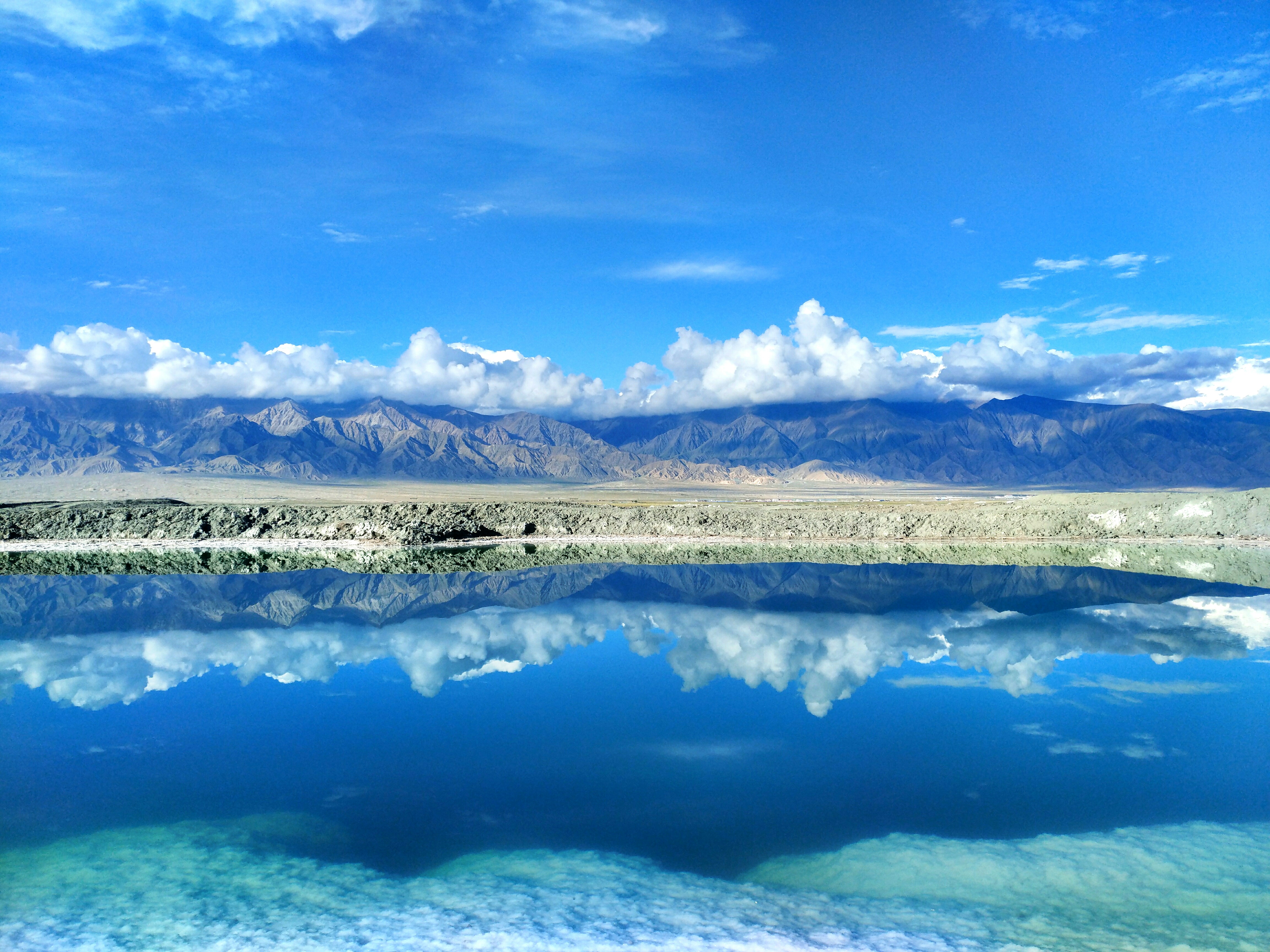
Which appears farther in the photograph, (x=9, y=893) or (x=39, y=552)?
(x=39, y=552)

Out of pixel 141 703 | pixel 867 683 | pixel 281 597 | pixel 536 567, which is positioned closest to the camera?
pixel 141 703

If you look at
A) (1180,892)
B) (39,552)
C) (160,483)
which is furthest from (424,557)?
(160,483)

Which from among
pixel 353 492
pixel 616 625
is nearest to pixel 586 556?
pixel 616 625

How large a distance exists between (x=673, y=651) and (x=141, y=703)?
1008 centimetres

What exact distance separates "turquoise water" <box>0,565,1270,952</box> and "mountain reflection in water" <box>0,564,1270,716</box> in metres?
0.17

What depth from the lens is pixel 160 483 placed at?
13038 centimetres

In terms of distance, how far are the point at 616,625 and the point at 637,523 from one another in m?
28.0

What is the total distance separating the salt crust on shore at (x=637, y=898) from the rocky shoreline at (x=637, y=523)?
123 ft

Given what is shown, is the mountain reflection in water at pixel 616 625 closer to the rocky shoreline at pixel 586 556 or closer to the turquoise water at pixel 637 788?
the turquoise water at pixel 637 788

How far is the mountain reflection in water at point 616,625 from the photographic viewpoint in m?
16.2

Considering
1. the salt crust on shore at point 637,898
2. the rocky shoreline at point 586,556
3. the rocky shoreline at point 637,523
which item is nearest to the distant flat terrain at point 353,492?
the rocky shoreline at point 637,523

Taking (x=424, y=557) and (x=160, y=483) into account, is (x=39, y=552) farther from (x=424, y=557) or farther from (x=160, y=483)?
(x=160, y=483)

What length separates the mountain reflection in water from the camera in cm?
1625

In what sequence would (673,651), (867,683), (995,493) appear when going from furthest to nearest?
(995,493)
(673,651)
(867,683)
